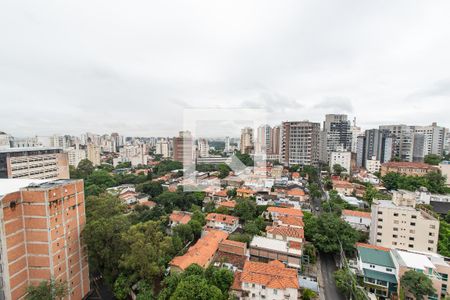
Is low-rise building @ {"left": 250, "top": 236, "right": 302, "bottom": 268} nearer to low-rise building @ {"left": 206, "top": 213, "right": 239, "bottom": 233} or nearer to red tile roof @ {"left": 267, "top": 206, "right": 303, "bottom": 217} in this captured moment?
low-rise building @ {"left": 206, "top": 213, "right": 239, "bottom": 233}

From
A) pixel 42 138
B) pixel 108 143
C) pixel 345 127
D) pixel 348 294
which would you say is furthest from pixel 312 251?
pixel 108 143

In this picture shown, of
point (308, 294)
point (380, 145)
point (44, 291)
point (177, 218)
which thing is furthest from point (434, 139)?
point (44, 291)

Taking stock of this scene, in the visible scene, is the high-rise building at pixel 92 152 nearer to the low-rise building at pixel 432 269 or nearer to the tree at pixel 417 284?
the low-rise building at pixel 432 269

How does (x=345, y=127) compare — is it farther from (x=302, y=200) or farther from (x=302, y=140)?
(x=302, y=200)

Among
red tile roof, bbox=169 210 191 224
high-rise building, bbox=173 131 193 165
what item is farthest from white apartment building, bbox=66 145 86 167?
red tile roof, bbox=169 210 191 224

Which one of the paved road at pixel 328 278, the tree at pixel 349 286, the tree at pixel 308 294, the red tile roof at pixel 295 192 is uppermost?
the red tile roof at pixel 295 192

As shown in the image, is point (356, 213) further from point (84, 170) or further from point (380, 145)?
point (84, 170)

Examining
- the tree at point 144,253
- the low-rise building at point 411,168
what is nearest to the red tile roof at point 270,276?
the tree at point 144,253
